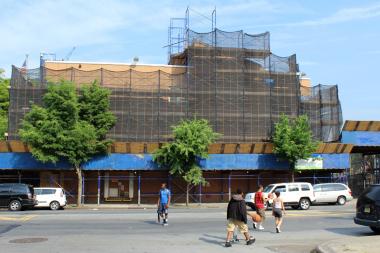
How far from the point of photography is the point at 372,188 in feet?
55.0

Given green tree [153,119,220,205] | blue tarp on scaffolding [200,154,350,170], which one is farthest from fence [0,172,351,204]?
green tree [153,119,220,205]

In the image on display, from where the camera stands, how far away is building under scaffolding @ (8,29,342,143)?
43.6 meters

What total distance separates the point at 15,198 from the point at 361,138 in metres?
28.4

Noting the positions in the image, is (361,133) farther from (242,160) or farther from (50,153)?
(50,153)

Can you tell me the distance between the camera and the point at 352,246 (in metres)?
13.1

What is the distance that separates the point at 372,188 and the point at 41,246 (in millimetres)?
10228

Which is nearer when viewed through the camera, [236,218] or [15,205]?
[236,218]

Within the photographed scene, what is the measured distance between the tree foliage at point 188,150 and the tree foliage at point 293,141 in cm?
536

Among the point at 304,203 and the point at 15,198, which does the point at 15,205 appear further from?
the point at 304,203

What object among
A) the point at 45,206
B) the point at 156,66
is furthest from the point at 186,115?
the point at 45,206

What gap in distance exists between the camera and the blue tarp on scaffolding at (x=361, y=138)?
44.6m

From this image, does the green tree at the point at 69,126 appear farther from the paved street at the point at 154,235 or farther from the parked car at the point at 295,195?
the paved street at the point at 154,235

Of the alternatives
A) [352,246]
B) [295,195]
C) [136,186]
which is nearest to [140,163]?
[136,186]

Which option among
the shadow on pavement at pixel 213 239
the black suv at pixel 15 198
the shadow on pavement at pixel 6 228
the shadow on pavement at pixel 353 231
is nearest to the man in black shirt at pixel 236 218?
the shadow on pavement at pixel 213 239
